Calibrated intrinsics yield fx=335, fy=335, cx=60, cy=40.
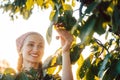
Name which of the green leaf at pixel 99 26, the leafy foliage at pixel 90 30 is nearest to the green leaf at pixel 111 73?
the leafy foliage at pixel 90 30

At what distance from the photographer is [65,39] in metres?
1.37

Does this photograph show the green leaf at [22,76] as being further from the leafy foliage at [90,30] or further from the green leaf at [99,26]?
the green leaf at [99,26]

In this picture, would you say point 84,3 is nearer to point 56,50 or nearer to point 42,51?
point 56,50

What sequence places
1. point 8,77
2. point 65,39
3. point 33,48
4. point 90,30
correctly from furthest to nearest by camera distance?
point 33,48
point 65,39
point 8,77
point 90,30

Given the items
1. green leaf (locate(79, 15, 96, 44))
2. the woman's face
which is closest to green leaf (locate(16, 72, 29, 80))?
green leaf (locate(79, 15, 96, 44))

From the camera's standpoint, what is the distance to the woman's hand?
1310 millimetres

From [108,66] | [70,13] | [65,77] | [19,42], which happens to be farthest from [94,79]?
[19,42]

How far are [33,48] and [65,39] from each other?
0.66 metres

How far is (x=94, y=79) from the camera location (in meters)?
1.11

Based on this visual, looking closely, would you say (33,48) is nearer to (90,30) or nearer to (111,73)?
(111,73)

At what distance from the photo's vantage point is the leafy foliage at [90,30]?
74 cm

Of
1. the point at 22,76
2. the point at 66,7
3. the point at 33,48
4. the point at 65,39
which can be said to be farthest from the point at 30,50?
the point at 66,7

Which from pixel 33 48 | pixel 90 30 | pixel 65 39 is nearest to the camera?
pixel 90 30

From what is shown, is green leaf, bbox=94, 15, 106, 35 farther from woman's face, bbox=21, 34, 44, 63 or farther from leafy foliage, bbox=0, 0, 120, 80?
woman's face, bbox=21, 34, 44, 63
